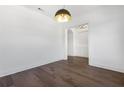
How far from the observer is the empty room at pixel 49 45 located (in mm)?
2348

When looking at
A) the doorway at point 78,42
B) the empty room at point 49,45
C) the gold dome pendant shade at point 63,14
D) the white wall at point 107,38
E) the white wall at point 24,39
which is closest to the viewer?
the gold dome pendant shade at point 63,14

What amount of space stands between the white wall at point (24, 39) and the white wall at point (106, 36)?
1.88m

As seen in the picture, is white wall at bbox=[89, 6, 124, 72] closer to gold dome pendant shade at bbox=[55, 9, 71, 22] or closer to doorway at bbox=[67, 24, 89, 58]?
gold dome pendant shade at bbox=[55, 9, 71, 22]

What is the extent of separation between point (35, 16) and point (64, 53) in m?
2.57

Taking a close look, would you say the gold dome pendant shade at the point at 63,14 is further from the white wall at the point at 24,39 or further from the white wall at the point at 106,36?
the white wall at the point at 106,36

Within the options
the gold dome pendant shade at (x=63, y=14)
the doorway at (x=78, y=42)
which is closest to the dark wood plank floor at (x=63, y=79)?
the gold dome pendant shade at (x=63, y=14)

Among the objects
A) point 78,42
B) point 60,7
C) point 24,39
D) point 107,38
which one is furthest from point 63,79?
point 78,42

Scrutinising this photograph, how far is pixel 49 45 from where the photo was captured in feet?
13.5

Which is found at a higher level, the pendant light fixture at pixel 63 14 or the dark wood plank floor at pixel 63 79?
the pendant light fixture at pixel 63 14

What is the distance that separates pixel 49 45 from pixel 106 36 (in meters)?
2.46

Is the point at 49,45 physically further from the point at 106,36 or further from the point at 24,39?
the point at 106,36

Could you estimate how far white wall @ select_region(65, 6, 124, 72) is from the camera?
2746 millimetres

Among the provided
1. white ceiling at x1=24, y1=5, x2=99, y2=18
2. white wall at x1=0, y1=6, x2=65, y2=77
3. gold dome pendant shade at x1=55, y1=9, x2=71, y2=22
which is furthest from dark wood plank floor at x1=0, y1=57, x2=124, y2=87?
white ceiling at x1=24, y1=5, x2=99, y2=18
